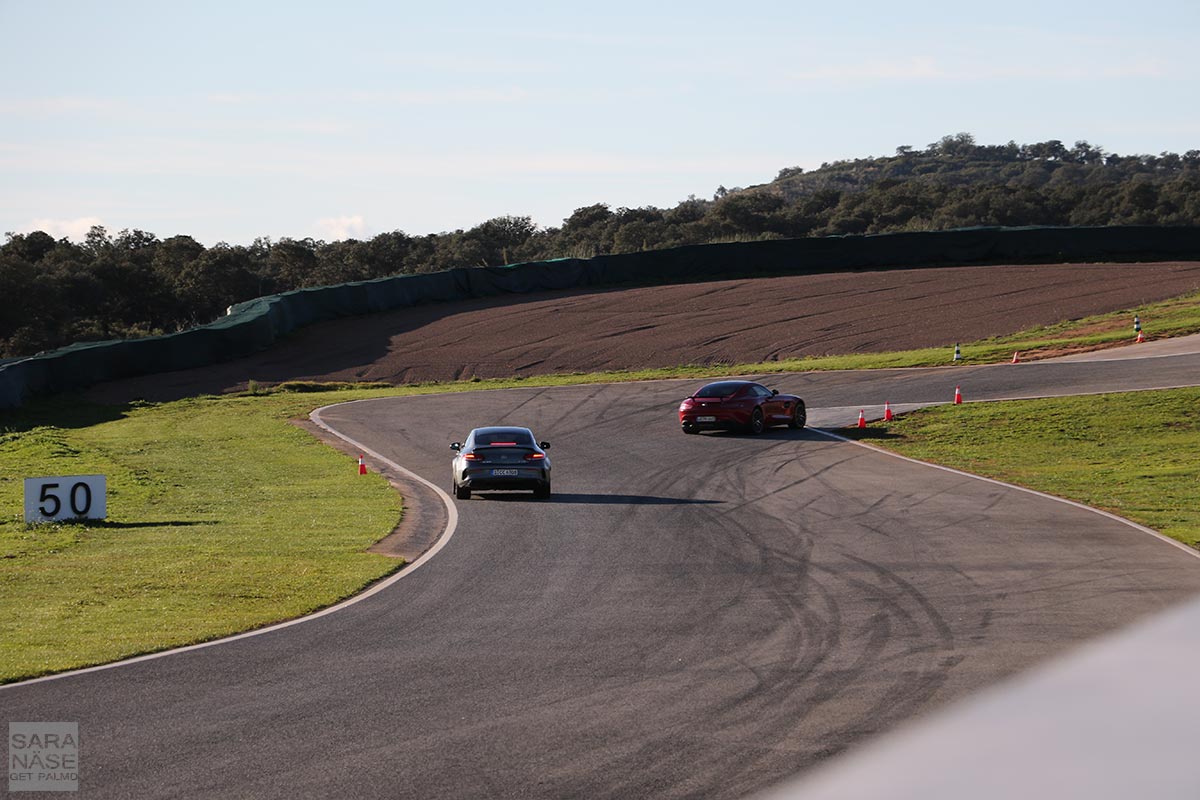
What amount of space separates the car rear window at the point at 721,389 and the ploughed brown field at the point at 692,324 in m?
14.9

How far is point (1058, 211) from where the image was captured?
10731cm

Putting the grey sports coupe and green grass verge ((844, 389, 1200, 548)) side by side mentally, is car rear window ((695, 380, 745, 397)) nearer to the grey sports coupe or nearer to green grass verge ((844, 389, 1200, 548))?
green grass verge ((844, 389, 1200, 548))

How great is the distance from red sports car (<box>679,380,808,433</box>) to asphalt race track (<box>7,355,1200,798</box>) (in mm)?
8768

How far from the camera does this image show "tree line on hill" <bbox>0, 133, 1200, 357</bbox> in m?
77.8

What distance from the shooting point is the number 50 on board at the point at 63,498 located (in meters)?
21.4

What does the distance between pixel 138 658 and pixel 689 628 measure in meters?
5.30

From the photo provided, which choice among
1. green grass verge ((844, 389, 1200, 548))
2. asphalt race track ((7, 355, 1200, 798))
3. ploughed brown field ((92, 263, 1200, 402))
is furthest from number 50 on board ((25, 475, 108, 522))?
ploughed brown field ((92, 263, 1200, 402))

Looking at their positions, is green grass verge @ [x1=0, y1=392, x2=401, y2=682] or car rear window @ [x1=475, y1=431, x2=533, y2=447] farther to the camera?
car rear window @ [x1=475, y1=431, x2=533, y2=447]

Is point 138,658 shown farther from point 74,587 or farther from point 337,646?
point 74,587

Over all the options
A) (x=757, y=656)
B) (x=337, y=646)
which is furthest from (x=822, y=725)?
(x=337, y=646)

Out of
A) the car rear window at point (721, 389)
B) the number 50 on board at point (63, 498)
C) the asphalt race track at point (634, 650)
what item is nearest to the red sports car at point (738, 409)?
the car rear window at point (721, 389)

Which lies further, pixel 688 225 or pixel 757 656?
pixel 688 225

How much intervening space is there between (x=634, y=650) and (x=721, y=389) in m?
22.8

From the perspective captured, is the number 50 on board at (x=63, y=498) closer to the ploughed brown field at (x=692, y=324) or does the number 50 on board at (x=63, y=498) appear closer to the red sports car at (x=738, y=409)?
the red sports car at (x=738, y=409)
